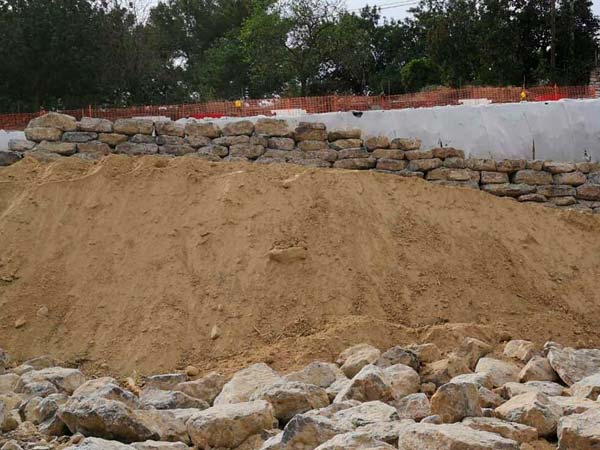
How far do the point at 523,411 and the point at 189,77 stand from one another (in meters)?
28.6

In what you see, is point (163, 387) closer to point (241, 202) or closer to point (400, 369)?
point (400, 369)

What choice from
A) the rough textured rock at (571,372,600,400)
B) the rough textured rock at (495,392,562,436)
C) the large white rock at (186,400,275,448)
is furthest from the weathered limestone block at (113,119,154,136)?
the rough textured rock at (495,392,562,436)

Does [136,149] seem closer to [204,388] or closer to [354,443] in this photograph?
[204,388]

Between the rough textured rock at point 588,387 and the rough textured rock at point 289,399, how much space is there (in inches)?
71.6

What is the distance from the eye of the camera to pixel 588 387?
530 centimetres

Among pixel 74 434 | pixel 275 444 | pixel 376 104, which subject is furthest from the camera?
pixel 376 104

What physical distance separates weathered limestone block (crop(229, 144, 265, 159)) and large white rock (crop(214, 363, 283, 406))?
4.01 metres

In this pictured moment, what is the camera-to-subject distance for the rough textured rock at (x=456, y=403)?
460cm

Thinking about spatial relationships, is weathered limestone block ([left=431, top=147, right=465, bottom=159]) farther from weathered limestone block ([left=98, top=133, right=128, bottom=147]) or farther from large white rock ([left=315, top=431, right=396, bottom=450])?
large white rock ([left=315, top=431, right=396, bottom=450])

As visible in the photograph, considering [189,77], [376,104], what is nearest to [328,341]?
[376,104]

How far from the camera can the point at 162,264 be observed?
8172 millimetres

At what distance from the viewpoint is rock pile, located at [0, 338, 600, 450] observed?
160 inches

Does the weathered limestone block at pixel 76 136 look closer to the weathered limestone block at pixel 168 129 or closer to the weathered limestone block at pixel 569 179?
the weathered limestone block at pixel 168 129

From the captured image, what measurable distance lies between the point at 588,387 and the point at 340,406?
5.96ft
